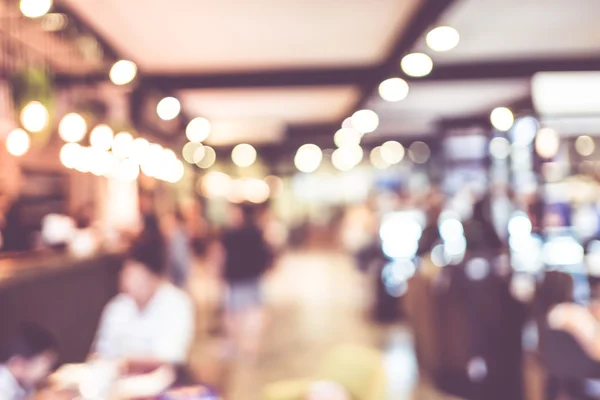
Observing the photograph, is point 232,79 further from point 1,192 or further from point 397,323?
point 397,323

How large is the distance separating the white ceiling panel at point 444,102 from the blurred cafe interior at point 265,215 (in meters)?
0.09

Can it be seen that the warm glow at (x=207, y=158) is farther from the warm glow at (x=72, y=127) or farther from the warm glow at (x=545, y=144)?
the warm glow at (x=72, y=127)

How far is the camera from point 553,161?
8.34m

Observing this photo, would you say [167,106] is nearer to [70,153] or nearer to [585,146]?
[70,153]

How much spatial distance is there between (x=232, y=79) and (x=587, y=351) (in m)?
5.30

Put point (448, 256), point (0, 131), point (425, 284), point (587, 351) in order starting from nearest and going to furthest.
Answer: point (587, 351), point (425, 284), point (0, 131), point (448, 256)

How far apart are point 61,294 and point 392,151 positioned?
1236 centimetres

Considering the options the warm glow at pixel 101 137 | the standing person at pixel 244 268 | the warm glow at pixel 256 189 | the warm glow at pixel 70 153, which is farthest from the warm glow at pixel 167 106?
the warm glow at pixel 256 189

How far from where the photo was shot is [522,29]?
6.02 meters

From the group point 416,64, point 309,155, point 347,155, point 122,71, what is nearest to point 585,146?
point 347,155

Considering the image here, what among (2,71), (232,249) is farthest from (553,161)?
(2,71)

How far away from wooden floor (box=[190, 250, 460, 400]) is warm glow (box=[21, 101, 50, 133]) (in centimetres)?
204

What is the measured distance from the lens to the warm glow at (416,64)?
6102mm

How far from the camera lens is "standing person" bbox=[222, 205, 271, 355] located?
6590mm
